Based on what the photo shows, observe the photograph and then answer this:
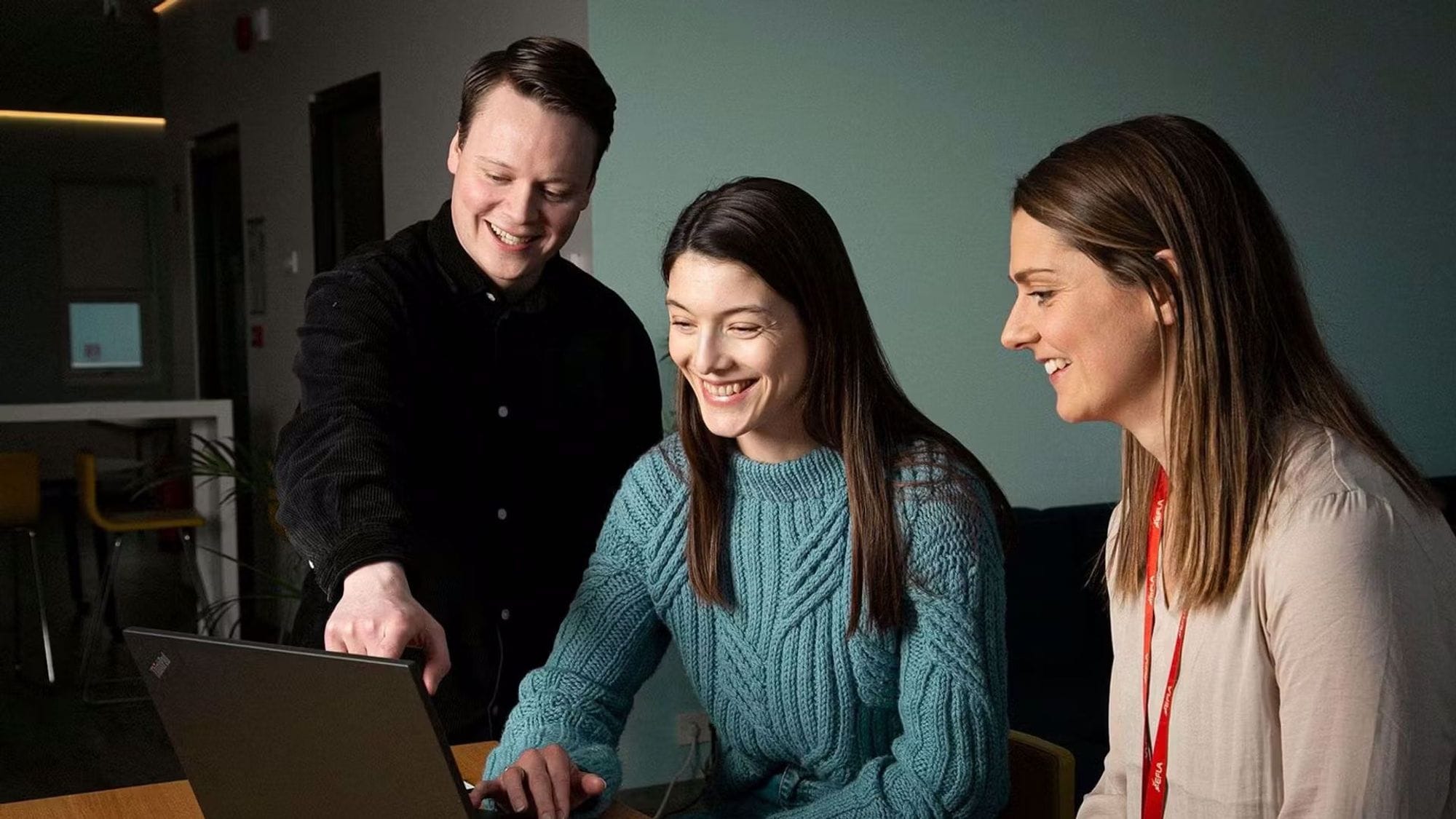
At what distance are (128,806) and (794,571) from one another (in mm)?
770

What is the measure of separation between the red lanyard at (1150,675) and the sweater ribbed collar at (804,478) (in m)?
0.40

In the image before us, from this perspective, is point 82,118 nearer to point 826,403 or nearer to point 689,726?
point 689,726

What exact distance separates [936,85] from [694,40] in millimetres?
789

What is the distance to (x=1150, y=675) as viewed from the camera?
1.29 metres

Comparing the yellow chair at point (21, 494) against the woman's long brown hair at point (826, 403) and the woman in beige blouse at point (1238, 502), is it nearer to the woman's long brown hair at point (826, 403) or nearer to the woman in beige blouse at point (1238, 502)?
the woman's long brown hair at point (826, 403)

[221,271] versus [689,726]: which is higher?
[221,271]

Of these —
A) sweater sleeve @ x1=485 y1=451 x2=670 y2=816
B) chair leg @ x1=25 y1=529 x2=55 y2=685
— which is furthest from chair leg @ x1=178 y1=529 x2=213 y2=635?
sweater sleeve @ x1=485 y1=451 x2=670 y2=816

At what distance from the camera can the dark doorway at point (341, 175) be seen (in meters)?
5.45

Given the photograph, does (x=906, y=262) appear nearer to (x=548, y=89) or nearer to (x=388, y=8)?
(x=388, y=8)

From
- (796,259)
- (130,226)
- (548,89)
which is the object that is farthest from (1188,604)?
(130,226)

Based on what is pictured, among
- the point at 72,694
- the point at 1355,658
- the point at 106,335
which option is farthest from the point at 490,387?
the point at 106,335

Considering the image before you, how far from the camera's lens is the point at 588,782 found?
4.65 feet

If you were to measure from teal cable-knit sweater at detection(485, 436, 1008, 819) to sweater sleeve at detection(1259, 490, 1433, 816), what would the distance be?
0.45 metres

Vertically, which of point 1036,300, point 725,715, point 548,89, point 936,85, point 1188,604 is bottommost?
point 725,715
